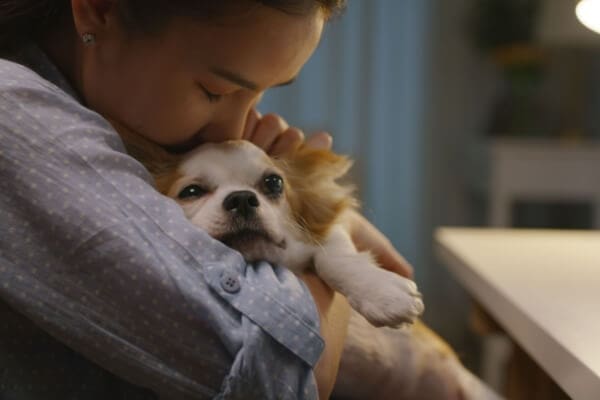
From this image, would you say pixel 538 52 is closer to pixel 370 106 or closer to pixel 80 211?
pixel 370 106

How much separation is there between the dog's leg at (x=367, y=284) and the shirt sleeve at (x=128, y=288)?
0.34 feet

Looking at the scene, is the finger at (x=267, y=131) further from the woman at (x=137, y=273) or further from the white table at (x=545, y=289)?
the white table at (x=545, y=289)

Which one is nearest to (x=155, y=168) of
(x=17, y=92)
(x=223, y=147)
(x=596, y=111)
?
(x=223, y=147)

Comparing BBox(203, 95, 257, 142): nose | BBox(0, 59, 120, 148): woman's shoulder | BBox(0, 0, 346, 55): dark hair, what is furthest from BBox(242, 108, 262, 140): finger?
BBox(0, 59, 120, 148): woman's shoulder

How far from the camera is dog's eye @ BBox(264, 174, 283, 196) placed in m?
0.83

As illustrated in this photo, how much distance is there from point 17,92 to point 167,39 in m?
0.17

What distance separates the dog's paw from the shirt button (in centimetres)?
16

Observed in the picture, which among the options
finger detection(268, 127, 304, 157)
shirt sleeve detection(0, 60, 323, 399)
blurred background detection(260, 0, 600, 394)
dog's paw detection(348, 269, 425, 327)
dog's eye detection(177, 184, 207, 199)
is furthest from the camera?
blurred background detection(260, 0, 600, 394)

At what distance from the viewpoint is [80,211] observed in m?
0.59

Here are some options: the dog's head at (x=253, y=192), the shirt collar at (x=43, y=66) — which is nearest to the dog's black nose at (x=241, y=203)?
the dog's head at (x=253, y=192)

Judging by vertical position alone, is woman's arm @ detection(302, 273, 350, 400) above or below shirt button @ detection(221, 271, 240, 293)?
below

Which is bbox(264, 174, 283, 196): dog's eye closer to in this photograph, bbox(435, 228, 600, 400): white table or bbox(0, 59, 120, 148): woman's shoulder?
bbox(0, 59, 120, 148): woman's shoulder

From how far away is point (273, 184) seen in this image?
830mm

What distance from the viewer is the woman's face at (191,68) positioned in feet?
A: 2.37
